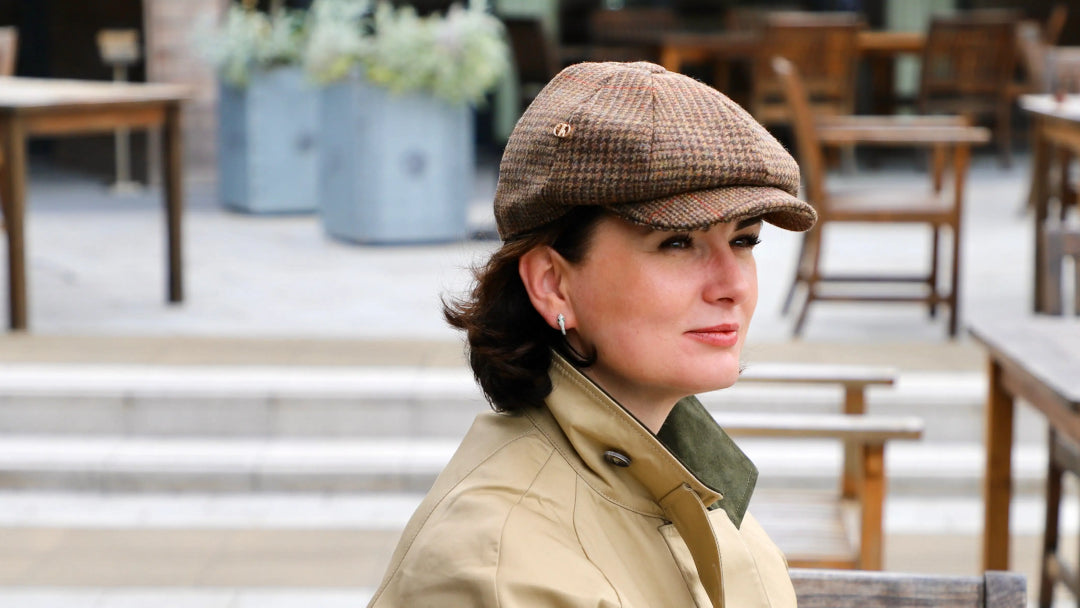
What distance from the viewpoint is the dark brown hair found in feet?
3.95

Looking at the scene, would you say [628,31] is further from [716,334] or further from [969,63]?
[716,334]

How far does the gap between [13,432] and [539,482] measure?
372cm

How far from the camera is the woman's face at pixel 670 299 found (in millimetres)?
1178

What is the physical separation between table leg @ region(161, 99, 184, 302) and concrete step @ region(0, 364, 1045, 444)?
1.35m

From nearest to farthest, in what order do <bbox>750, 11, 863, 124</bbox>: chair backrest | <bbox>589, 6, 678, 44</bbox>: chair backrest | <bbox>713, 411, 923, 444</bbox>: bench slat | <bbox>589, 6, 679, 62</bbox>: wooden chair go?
<bbox>713, 411, 923, 444</bbox>: bench slat → <bbox>750, 11, 863, 124</bbox>: chair backrest → <bbox>589, 6, 679, 62</bbox>: wooden chair → <bbox>589, 6, 678, 44</bbox>: chair backrest

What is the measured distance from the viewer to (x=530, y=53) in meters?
9.11

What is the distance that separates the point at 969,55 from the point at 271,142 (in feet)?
15.3

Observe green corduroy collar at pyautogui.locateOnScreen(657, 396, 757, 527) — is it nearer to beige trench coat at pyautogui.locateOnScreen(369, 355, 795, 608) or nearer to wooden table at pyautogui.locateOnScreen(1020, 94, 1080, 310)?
beige trench coat at pyautogui.locateOnScreen(369, 355, 795, 608)

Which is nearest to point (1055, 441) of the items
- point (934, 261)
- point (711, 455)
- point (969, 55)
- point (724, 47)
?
point (711, 455)

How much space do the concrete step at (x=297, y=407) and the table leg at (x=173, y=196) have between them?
1351 millimetres

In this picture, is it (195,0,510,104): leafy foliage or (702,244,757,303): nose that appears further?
(195,0,510,104): leafy foliage

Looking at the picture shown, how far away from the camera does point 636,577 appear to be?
113 cm

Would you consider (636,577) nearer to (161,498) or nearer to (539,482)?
(539,482)

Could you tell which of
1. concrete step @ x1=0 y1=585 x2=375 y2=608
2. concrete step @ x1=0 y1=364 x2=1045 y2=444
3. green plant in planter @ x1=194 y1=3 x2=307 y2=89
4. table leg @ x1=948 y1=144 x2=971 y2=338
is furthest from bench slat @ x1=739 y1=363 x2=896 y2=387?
green plant in planter @ x1=194 y1=3 x2=307 y2=89
